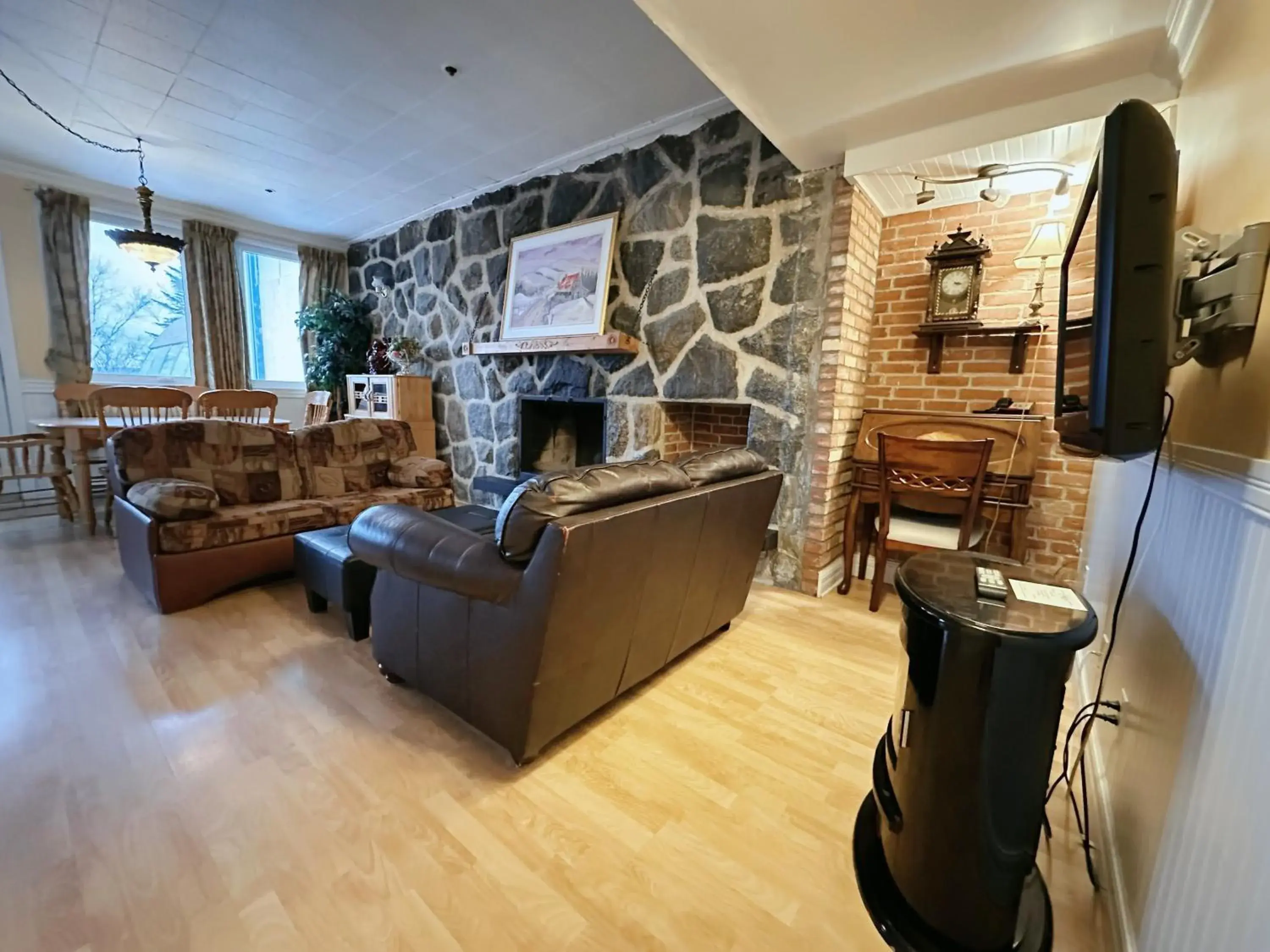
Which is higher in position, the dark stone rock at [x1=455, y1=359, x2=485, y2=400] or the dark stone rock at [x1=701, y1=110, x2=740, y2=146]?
the dark stone rock at [x1=701, y1=110, x2=740, y2=146]

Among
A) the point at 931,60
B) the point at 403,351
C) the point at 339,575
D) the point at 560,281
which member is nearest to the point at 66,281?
the point at 403,351

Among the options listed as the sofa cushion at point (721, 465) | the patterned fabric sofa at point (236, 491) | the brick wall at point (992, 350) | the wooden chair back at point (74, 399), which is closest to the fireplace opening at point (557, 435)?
the patterned fabric sofa at point (236, 491)

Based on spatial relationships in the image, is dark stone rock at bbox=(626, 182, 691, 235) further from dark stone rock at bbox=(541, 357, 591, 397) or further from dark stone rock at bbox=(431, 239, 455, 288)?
dark stone rock at bbox=(431, 239, 455, 288)

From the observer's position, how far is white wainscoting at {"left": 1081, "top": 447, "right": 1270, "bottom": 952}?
620mm

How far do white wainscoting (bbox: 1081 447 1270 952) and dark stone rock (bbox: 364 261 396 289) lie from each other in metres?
5.77

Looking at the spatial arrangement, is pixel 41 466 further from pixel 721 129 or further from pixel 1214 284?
pixel 1214 284

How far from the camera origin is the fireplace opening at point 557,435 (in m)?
3.96

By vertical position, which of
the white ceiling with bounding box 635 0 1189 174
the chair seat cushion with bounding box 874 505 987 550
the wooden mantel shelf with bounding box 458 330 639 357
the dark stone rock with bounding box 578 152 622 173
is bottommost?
the chair seat cushion with bounding box 874 505 987 550

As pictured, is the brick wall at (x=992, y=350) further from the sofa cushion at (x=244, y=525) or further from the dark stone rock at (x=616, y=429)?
the sofa cushion at (x=244, y=525)

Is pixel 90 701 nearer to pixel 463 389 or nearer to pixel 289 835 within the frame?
pixel 289 835

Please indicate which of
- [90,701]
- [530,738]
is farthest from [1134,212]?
[90,701]

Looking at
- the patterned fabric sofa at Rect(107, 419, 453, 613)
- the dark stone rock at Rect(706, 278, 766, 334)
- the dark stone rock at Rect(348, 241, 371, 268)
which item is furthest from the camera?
the dark stone rock at Rect(348, 241, 371, 268)

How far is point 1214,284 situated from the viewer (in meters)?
0.83

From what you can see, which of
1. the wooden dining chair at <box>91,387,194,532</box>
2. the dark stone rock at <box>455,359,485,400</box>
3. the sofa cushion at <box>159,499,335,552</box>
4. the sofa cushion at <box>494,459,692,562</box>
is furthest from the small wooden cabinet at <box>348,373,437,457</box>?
the sofa cushion at <box>494,459,692,562</box>
